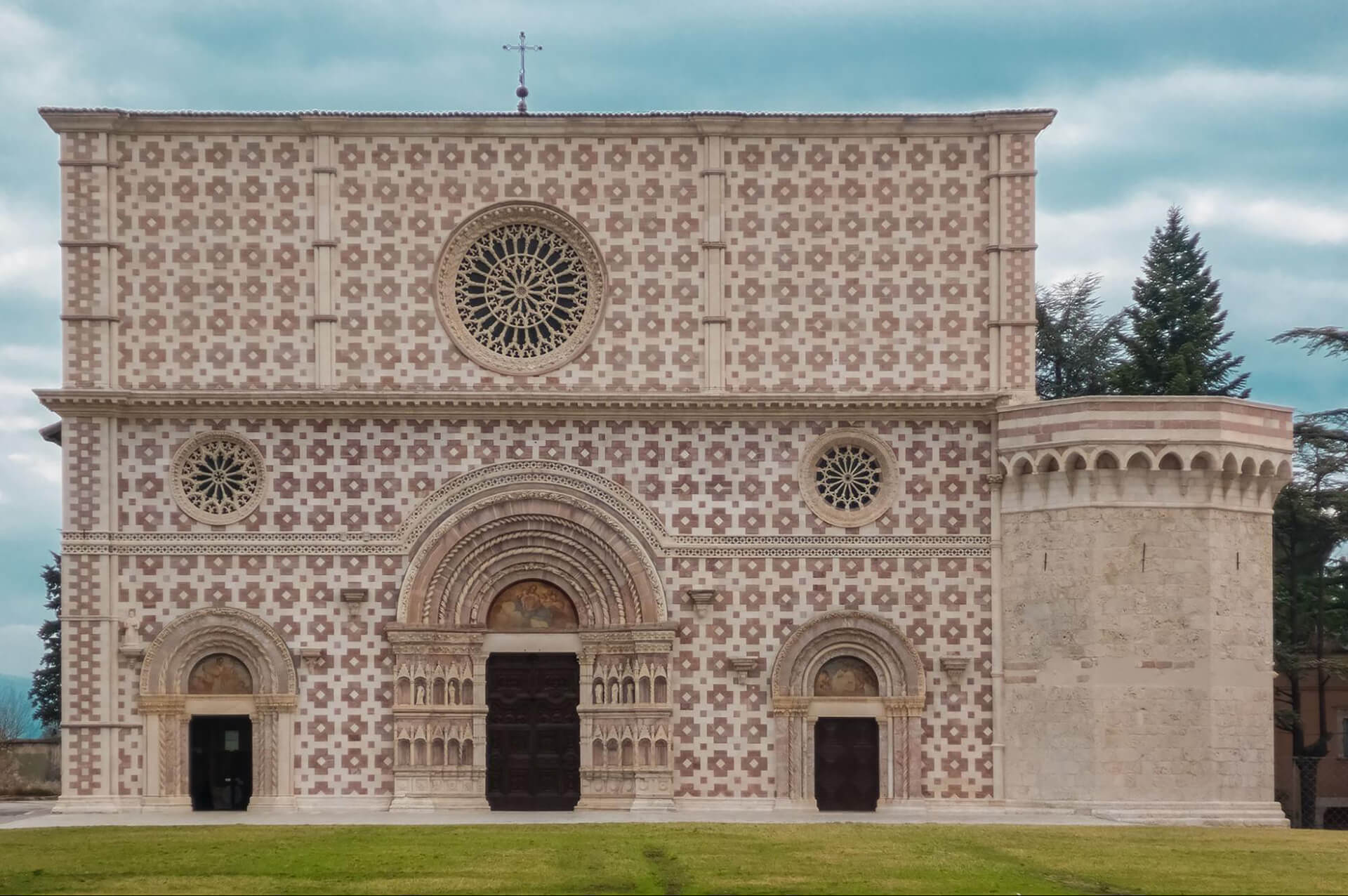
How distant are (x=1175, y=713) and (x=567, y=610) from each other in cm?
1088

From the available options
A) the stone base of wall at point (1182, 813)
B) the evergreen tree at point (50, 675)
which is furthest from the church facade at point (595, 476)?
the evergreen tree at point (50, 675)

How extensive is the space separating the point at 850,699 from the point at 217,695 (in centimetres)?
1132

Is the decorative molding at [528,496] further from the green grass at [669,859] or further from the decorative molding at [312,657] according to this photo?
the green grass at [669,859]

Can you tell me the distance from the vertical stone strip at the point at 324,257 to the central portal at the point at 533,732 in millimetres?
6132

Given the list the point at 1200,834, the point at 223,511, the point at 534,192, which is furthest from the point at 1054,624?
the point at 223,511

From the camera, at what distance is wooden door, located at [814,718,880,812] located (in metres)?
36.8

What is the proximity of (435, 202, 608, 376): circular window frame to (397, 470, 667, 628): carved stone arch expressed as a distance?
2065mm

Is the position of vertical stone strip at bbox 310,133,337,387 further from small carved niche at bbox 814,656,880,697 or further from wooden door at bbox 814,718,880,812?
wooden door at bbox 814,718,880,812

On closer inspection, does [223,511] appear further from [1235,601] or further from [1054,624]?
[1235,601]

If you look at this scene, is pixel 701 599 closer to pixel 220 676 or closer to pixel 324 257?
pixel 220 676

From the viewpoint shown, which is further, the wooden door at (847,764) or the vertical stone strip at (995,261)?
the vertical stone strip at (995,261)

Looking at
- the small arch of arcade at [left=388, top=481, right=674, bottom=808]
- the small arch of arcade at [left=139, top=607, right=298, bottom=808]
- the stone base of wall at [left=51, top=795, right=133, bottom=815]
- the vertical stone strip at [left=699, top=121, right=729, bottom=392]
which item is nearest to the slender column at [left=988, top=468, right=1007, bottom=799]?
the vertical stone strip at [left=699, top=121, right=729, bottom=392]

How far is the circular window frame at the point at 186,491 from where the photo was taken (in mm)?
36656

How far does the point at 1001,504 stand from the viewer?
37.0 meters
